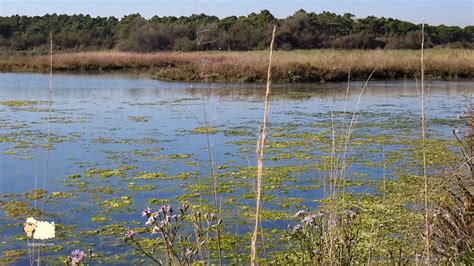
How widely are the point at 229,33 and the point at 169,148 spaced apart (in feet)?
96.7

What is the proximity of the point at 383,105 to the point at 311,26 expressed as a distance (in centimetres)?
2892

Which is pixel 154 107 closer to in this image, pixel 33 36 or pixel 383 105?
pixel 383 105

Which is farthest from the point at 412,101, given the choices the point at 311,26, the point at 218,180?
the point at 311,26

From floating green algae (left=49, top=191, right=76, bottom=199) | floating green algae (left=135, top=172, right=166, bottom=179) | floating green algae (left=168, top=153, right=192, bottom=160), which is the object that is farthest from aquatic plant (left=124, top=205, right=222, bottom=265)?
floating green algae (left=168, top=153, right=192, bottom=160)

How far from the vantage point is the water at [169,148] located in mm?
4773

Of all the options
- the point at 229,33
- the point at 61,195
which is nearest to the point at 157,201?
the point at 61,195

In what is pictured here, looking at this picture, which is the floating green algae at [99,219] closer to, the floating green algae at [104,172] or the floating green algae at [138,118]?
the floating green algae at [104,172]

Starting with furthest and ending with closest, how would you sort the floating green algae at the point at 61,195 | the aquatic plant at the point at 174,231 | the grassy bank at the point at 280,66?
the grassy bank at the point at 280,66 < the floating green algae at the point at 61,195 < the aquatic plant at the point at 174,231

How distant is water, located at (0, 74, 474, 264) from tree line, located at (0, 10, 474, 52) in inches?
648

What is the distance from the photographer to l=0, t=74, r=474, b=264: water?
15.7 feet

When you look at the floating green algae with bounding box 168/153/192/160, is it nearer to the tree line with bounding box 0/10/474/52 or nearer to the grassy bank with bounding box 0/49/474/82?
the grassy bank with bounding box 0/49/474/82

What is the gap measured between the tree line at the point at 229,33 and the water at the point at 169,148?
16.5 meters

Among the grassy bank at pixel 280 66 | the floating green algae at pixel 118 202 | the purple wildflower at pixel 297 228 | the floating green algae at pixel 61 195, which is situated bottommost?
the floating green algae at pixel 118 202

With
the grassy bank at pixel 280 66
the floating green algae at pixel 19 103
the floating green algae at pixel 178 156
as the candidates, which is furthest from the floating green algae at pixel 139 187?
the grassy bank at pixel 280 66
